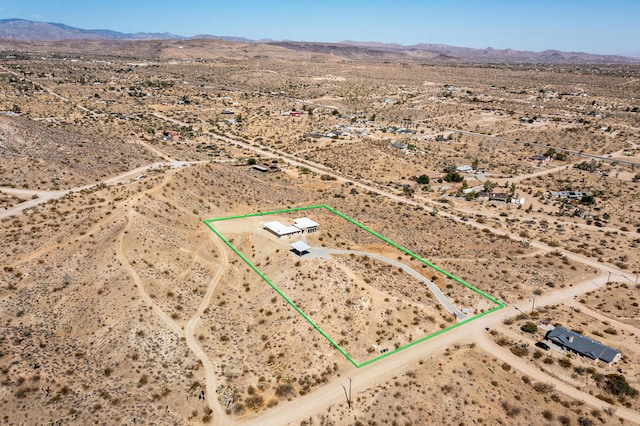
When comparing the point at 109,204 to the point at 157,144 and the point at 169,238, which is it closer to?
the point at 169,238

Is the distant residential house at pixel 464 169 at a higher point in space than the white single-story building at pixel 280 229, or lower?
lower

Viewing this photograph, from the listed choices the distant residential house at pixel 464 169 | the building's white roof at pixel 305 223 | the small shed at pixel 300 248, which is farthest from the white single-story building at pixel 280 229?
the distant residential house at pixel 464 169

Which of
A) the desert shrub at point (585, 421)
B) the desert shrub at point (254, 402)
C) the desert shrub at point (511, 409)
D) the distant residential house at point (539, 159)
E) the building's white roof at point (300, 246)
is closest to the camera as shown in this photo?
the desert shrub at point (585, 421)

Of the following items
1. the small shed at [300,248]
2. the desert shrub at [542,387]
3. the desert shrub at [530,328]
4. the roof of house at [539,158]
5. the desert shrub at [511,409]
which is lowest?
the desert shrub at [542,387]

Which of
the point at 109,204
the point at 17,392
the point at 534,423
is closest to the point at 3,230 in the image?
the point at 109,204

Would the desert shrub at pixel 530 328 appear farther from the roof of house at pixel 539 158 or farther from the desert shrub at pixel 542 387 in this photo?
the roof of house at pixel 539 158

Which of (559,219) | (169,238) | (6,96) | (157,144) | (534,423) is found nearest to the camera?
(534,423)

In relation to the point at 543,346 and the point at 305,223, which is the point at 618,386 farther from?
the point at 305,223

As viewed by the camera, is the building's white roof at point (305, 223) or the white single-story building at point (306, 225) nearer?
the white single-story building at point (306, 225)

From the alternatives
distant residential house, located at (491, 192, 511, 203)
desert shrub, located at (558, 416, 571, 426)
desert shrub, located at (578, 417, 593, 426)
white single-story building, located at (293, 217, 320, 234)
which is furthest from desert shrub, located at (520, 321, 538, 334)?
distant residential house, located at (491, 192, 511, 203)
